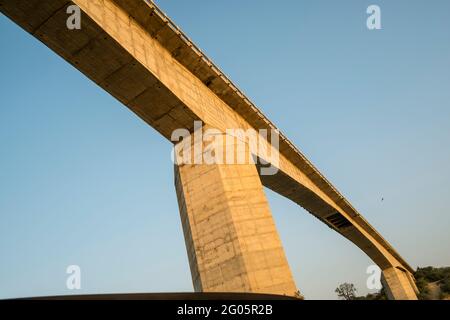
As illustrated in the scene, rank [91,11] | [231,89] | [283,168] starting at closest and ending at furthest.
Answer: [91,11], [231,89], [283,168]

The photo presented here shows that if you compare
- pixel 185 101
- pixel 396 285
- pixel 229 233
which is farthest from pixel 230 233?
pixel 396 285

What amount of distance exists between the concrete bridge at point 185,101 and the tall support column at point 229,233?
30 mm

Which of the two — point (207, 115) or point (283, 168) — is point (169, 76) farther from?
point (283, 168)

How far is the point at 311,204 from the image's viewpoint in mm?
24969

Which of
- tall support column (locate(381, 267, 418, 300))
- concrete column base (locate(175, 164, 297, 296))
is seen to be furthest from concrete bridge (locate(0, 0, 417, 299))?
tall support column (locate(381, 267, 418, 300))

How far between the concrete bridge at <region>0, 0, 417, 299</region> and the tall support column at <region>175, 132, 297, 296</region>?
30 mm

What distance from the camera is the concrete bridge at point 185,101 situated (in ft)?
26.8

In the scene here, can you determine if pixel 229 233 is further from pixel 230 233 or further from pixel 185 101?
pixel 185 101

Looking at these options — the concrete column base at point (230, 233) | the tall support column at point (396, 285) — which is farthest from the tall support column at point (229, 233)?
the tall support column at point (396, 285)

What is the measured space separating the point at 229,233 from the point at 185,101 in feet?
14.6

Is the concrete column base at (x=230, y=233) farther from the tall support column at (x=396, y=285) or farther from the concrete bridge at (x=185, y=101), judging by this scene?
the tall support column at (x=396, y=285)

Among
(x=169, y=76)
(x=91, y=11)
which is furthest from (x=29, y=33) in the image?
(x=169, y=76)
